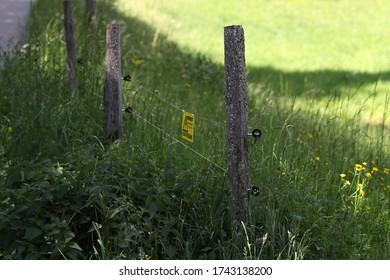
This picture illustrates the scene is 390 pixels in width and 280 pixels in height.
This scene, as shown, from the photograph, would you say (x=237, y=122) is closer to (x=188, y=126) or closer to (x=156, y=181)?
(x=188, y=126)

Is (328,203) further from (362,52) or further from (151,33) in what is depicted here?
(362,52)

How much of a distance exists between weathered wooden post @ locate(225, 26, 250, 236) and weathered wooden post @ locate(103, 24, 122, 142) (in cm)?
214

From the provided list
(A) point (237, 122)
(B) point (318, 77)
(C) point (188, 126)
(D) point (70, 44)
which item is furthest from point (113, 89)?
(B) point (318, 77)

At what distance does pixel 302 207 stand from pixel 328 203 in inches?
21.1

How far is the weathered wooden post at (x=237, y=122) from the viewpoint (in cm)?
508

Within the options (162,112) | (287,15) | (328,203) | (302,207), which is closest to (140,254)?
(302,207)

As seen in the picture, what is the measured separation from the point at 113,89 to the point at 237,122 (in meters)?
2.27

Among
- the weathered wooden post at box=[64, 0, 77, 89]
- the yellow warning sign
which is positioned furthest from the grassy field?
the yellow warning sign

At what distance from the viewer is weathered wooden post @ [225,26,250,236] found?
508 cm

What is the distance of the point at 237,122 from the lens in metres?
5.14

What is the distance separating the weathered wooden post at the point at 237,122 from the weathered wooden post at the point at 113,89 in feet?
7.02

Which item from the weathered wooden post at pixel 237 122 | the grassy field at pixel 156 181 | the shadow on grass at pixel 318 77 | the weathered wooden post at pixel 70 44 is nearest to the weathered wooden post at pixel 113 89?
the grassy field at pixel 156 181

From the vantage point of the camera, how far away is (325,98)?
1490 cm
